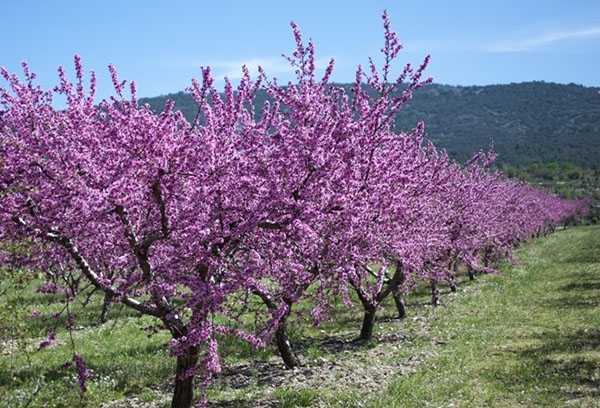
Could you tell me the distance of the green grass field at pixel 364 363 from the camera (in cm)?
1153

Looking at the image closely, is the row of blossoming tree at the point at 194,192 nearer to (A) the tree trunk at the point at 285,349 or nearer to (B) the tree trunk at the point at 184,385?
(B) the tree trunk at the point at 184,385

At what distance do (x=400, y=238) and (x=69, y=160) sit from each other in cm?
818

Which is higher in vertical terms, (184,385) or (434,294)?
(184,385)

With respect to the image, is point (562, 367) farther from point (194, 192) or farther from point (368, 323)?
point (194, 192)

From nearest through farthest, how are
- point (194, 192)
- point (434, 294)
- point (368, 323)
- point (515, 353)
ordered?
1. point (194, 192)
2. point (515, 353)
3. point (368, 323)
4. point (434, 294)

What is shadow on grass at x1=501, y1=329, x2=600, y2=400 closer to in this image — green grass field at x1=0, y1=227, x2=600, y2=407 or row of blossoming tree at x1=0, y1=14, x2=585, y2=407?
green grass field at x1=0, y1=227, x2=600, y2=407

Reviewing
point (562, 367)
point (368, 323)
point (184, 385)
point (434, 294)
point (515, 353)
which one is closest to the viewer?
point (184, 385)

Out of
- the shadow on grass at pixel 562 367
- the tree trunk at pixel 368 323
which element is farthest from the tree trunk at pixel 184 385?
the tree trunk at pixel 368 323

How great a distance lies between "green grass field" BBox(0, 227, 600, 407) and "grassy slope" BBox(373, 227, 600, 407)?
38 millimetres

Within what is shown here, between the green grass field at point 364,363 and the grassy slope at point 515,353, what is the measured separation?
0.12ft

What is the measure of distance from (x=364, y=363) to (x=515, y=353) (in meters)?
4.27

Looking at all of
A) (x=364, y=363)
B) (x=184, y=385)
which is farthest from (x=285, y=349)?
(x=184, y=385)

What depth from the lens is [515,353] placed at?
15.6 meters

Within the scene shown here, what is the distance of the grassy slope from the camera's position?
38.1 ft
